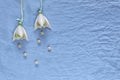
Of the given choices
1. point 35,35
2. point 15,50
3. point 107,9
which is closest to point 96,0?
point 107,9

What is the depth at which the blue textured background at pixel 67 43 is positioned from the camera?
224 cm

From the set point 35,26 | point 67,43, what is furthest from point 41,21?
point 67,43

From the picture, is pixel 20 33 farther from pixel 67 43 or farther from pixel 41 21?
pixel 67 43

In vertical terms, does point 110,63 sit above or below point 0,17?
below

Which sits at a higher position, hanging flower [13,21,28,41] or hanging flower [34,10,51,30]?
hanging flower [34,10,51,30]

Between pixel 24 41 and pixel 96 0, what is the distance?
1.51 ft

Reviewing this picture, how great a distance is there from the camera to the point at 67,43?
7.43ft

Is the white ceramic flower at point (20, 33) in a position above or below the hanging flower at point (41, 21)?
below

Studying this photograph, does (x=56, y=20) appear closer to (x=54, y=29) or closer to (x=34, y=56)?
(x=54, y=29)

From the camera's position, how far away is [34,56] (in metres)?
2.26

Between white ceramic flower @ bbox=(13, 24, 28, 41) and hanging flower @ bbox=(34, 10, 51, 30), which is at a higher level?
hanging flower @ bbox=(34, 10, 51, 30)

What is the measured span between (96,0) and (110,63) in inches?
14.2

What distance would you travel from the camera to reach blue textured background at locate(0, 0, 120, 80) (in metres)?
2.24

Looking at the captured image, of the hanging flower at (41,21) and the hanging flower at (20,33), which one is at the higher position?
the hanging flower at (41,21)
